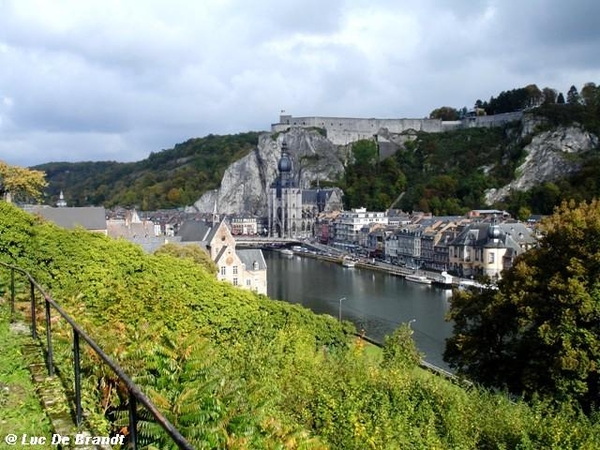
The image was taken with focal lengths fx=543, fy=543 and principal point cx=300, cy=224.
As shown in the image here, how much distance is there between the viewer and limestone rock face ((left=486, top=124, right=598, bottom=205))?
78000mm

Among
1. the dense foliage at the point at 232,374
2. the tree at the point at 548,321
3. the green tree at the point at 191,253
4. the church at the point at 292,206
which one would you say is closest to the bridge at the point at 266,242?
the church at the point at 292,206

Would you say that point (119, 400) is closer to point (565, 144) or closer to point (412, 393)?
point (412, 393)

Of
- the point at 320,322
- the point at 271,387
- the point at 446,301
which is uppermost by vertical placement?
the point at 271,387

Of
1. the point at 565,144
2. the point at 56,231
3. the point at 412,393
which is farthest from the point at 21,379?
the point at 565,144

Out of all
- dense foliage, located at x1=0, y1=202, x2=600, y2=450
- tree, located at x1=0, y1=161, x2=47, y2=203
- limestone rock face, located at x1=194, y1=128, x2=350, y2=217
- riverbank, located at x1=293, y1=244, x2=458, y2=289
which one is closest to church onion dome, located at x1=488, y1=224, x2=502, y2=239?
riverbank, located at x1=293, y1=244, x2=458, y2=289

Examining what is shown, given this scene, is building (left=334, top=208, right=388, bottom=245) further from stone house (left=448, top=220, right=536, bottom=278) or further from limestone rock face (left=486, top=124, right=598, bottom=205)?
stone house (left=448, top=220, right=536, bottom=278)

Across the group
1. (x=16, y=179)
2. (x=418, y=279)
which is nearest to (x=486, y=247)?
(x=418, y=279)

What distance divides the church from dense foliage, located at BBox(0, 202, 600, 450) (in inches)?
3055

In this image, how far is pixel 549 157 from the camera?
80375mm

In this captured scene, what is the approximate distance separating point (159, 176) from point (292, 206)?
54.3 m

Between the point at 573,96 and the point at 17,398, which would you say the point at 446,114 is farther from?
the point at 17,398

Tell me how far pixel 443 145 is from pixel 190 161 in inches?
2663

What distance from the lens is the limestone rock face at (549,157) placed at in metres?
78.0

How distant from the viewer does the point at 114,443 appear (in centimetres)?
375
